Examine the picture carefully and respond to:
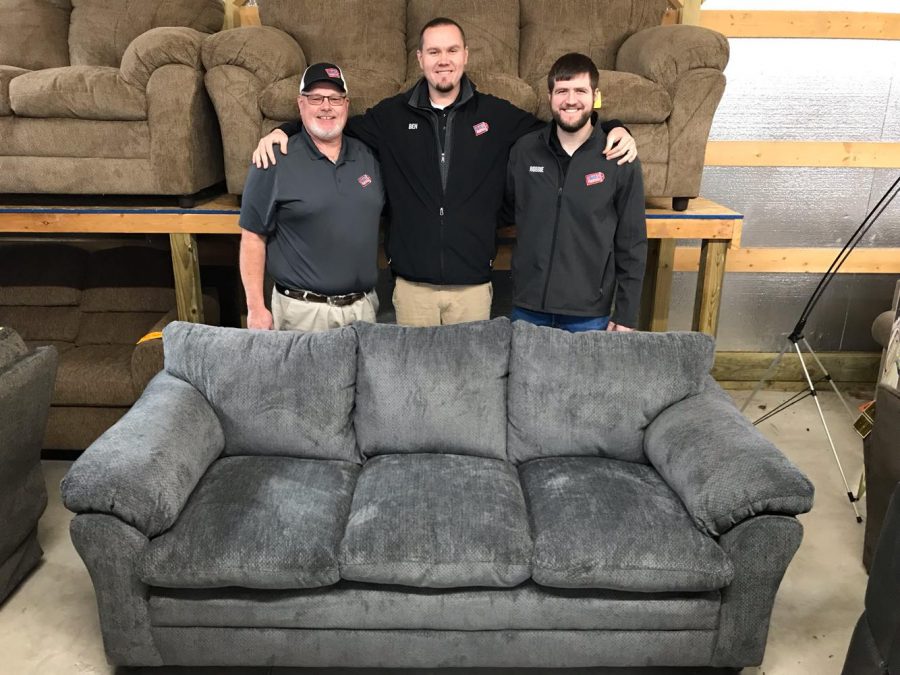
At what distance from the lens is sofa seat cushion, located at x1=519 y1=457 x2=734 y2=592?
1.83m

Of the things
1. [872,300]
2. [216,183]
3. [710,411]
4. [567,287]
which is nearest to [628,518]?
[710,411]

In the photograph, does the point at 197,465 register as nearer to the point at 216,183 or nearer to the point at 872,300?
the point at 216,183

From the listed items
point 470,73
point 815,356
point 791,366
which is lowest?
point 791,366

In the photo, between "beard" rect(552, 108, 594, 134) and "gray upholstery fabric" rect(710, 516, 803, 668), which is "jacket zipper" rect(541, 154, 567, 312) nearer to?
"beard" rect(552, 108, 594, 134)

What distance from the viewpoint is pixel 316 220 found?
96.1 inches

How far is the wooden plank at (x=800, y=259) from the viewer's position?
381cm

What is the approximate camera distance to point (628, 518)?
6.38 feet

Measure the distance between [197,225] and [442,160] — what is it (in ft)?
3.66

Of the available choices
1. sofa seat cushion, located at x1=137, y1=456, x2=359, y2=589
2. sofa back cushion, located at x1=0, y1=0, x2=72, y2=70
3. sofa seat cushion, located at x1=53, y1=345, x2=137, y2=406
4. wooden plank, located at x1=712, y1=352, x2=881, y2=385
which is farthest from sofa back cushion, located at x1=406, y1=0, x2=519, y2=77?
sofa seat cushion, located at x1=137, y1=456, x2=359, y2=589

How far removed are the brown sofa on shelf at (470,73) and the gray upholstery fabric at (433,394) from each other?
106 cm

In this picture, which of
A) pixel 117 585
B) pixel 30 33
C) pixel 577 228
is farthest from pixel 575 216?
pixel 30 33

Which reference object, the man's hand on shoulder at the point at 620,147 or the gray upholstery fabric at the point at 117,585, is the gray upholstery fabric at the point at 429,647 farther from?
the man's hand on shoulder at the point at 620,147

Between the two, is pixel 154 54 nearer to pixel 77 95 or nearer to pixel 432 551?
pixel 77 95

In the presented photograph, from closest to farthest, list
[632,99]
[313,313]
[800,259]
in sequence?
[313,313], [632,99], [800,259]
